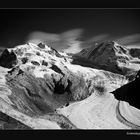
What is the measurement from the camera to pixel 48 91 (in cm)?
10438

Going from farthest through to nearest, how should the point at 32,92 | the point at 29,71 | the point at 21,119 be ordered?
the point at 29,71, the point at 32,92, the point at 21,119

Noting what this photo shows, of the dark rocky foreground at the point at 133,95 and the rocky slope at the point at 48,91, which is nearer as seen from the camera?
the rocky slope at the point at 48,91

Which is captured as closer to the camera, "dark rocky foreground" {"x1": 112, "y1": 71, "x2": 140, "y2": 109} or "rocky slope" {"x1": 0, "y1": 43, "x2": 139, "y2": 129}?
"rocky slope" {"x1": 0, "y1": 43, "x2": 139, "y2": 129}

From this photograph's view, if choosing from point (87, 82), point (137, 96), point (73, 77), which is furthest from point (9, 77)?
point (137, 96)

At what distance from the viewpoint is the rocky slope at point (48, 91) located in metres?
65.2

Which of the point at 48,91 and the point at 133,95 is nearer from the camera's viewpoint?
the point at 133,95

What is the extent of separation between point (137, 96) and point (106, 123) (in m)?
28.8

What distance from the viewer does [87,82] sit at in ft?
401

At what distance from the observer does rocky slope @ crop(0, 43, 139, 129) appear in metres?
65.2
